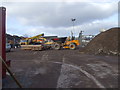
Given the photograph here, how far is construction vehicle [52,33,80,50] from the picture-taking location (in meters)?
26.7

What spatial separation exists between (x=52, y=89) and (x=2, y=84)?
6.68 feet

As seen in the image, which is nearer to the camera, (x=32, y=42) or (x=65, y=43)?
(x=32, y=42)

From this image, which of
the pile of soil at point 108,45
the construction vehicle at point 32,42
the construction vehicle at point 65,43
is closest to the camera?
the pile of soil at point 108,45

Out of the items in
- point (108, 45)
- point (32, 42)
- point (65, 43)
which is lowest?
point (108, 45)

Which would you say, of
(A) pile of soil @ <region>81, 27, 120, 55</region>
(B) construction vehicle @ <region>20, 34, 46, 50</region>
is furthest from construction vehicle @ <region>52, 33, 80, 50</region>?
(A) pile of soil @ <region>81, 27, 120, 55</region>

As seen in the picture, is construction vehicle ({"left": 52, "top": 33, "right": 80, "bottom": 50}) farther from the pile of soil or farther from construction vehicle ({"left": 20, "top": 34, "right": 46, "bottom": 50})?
the pile of soil

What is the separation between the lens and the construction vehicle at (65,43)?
26656mm

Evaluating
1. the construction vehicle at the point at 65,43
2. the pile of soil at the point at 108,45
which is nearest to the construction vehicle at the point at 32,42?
the construction vehicle at the point at 65,43

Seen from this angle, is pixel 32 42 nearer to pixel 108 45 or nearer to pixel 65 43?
pixel 65 43

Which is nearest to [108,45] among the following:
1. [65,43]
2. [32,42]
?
[65,43]

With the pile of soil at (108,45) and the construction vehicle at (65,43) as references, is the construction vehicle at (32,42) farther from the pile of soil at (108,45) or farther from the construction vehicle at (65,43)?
the pile of soil at (108,45)

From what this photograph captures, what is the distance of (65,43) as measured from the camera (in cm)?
2725

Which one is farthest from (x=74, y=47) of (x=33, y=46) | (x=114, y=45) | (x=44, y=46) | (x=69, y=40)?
(x=114, y=45)

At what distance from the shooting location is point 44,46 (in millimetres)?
26312
